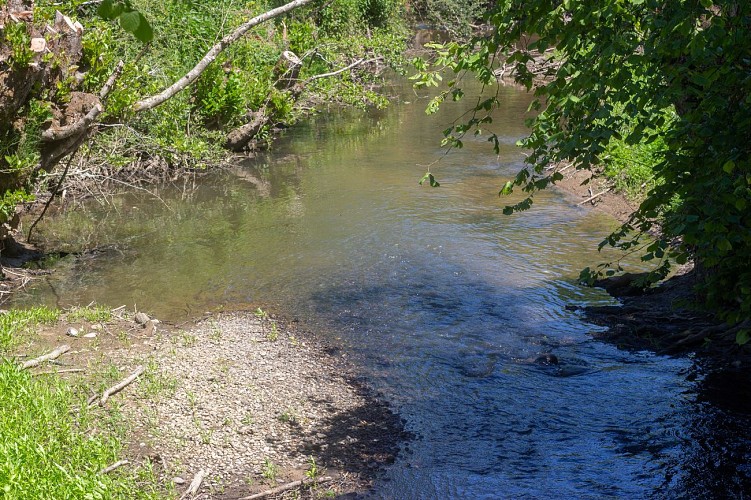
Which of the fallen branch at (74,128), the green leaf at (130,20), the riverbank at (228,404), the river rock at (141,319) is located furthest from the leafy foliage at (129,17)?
the fallen branch at (74,128)

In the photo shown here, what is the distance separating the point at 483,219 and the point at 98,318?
7684mm

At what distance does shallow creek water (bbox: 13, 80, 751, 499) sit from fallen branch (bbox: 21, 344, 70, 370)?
2294mm

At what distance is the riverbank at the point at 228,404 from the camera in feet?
20.5

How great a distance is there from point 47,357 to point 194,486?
271 centimetres

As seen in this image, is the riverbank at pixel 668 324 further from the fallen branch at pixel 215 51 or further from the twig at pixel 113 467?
the fallen branch at pixel 215 51

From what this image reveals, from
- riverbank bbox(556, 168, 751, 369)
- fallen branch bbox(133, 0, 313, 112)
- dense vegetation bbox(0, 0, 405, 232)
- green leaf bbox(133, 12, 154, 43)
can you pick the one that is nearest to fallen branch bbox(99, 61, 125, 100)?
dense vegetation bbox(0, 0, 405, 232)

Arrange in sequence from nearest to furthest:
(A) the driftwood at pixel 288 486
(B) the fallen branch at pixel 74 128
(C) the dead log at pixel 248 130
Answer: (A) the driftwood at pixel 288 486, (B) the fallen branch at pixel 74 128, (C) the dead log at pixel 248 130

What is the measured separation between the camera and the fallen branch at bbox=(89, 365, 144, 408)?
690cm

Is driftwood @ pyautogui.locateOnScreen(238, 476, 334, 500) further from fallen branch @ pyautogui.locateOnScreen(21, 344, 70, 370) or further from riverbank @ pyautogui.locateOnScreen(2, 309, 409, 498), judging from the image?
fallen branch @ pyautogui.locateOnScreen(21, 344, 70, 370)

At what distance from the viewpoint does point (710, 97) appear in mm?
5539

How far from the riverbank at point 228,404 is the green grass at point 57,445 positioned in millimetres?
90

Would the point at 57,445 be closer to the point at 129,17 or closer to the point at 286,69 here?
the point at 129,17

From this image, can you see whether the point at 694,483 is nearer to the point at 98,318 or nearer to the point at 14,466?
the point at 14,466

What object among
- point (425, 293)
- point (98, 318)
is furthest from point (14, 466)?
point (425, 293)
